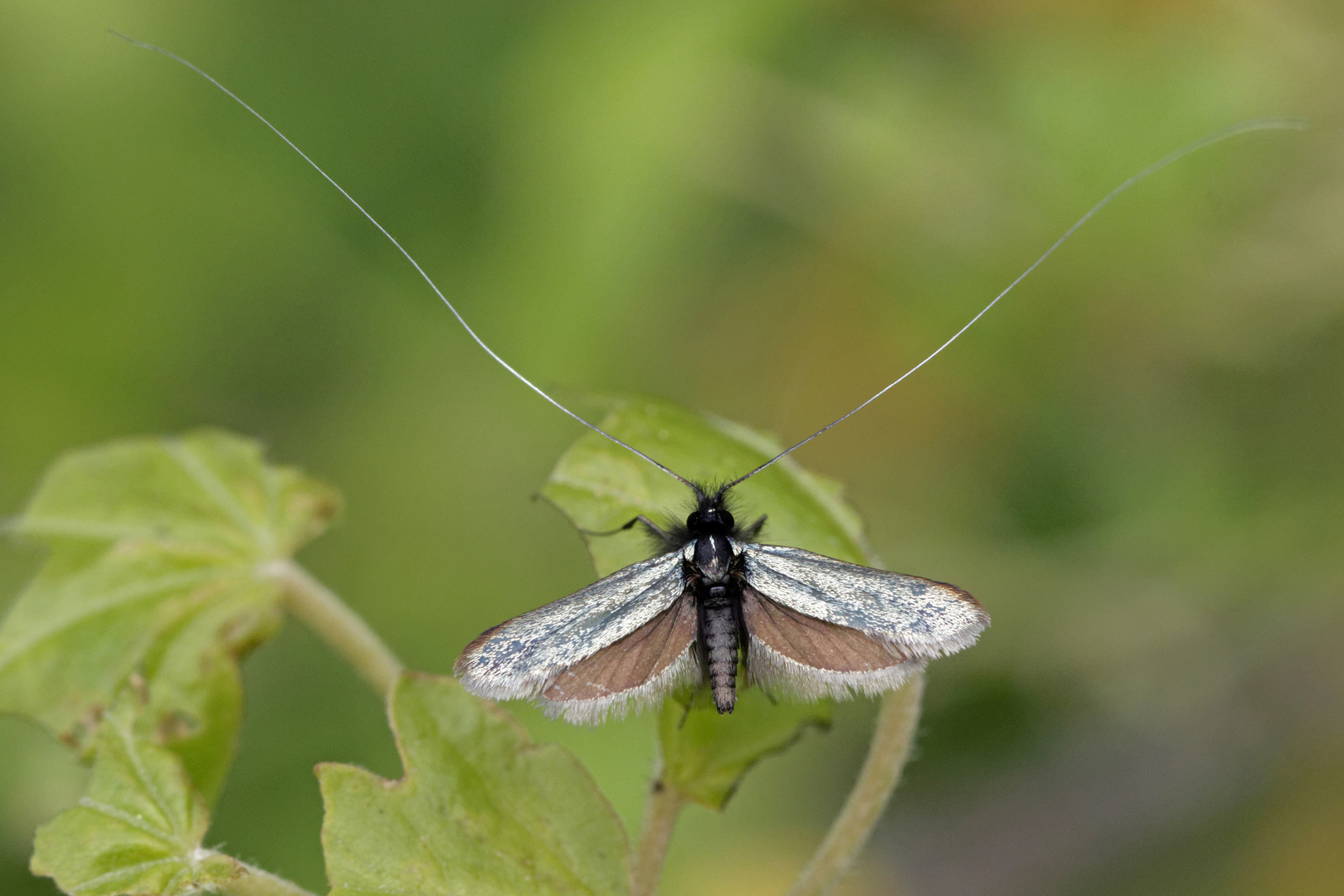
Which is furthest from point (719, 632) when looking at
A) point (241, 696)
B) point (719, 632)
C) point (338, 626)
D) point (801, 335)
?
point (801, 335)

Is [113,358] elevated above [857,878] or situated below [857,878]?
above

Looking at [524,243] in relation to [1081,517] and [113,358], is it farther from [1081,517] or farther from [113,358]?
[1081,517]

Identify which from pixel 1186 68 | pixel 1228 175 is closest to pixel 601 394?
pixel 1228 175

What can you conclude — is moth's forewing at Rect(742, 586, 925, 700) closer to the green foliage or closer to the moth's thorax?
the moth's thorax

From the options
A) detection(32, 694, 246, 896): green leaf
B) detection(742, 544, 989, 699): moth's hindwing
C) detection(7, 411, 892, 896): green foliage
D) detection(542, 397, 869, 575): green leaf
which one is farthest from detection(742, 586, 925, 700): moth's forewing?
detection(32, 694, 246, 896): green leaf

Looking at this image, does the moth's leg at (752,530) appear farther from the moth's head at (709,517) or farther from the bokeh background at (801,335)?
the bokeh background at (801,335)

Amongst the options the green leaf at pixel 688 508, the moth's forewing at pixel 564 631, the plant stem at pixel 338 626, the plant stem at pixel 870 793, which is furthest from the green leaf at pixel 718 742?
the plant stem at pixel 338 626
